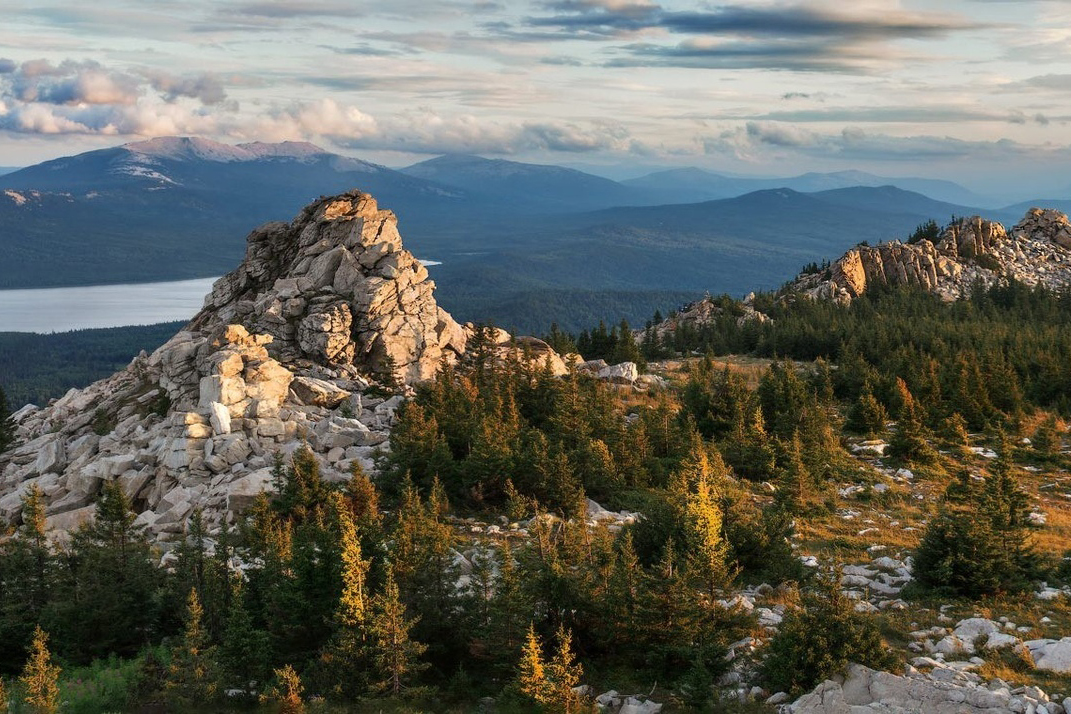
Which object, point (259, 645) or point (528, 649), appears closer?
point (528, 649)

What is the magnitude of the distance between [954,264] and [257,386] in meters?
115

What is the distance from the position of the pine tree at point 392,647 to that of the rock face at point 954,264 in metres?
104

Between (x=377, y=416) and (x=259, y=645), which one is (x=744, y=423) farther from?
(x=259, y=645)

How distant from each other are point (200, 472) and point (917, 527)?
103 ft

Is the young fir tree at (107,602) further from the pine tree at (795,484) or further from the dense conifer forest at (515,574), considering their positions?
the pine tree at (795,484)

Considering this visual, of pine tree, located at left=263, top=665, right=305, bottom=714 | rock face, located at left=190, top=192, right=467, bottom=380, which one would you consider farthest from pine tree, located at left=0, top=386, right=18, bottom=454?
pine tree, located at left=263, top=665, right=305, bottom=714

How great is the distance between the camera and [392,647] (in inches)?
812

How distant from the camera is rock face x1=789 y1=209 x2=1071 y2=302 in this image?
121688 mm

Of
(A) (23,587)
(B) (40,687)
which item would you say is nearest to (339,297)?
(A) (23,587)

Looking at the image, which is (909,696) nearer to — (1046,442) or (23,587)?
(23,587)

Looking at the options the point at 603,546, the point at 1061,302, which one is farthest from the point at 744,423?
the point at 1061,302

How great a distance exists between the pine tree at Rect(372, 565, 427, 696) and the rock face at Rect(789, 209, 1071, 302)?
104 m

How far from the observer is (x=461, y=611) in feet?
73.7

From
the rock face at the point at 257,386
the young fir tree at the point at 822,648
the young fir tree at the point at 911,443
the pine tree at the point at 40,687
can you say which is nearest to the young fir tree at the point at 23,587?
the pine tree at the point at 40,687
